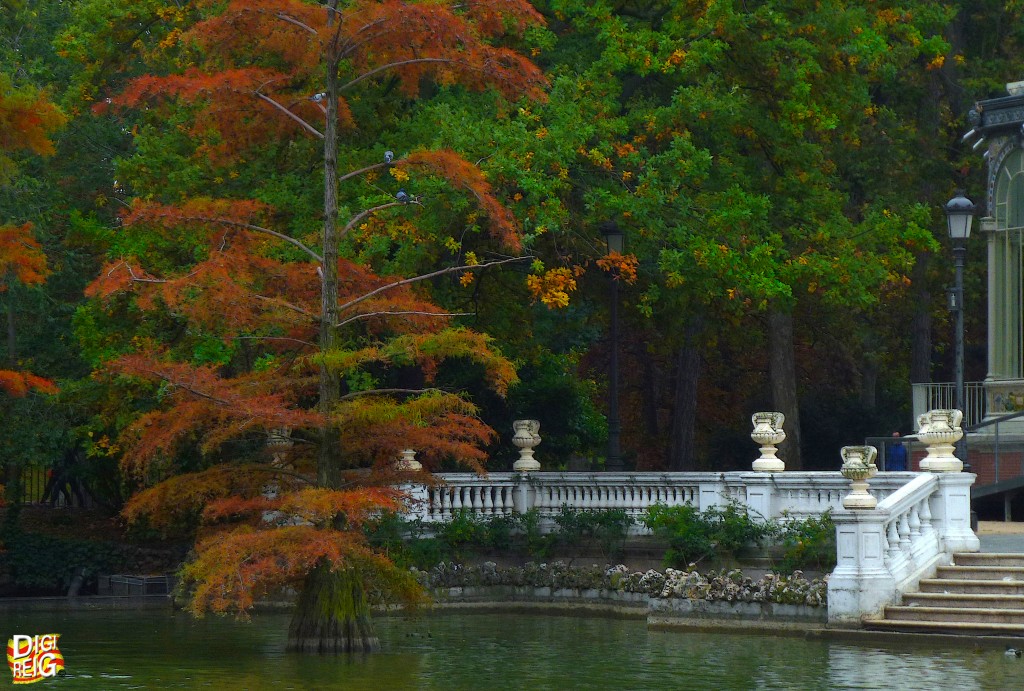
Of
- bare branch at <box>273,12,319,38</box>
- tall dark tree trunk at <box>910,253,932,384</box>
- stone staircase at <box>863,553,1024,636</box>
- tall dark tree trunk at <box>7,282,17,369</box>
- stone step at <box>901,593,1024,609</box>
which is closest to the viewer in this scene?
stone staircase at <box>863,553,1024,636</box>

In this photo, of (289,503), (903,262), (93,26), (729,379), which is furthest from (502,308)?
(729,379)

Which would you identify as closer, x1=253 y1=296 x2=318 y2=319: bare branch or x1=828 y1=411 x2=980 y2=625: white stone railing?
x1=253 y1=296 x2=318 y2=319: bare branch

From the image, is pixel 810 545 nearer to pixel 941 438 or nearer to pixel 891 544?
pixel 891 544

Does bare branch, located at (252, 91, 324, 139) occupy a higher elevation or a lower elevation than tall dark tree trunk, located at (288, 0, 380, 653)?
higher

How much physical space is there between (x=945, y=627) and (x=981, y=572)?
5.90ft

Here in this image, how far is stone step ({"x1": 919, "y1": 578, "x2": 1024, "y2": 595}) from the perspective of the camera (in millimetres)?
21298

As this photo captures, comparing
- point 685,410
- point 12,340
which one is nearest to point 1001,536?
point 685,410

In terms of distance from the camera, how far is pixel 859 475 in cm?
2180

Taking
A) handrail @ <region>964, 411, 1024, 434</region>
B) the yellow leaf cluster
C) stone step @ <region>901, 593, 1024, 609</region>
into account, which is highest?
the yellow leaf cluster

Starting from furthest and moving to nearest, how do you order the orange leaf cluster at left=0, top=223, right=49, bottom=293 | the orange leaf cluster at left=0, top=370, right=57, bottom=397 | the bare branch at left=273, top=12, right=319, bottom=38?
the orange leaf cluster at left=0, top=370, right=57, bottom=397
the orange leaf cluster at left=0, top=223, right=49, bottom=293
the bare branch at left=273, top=12, right=319, bottom=38

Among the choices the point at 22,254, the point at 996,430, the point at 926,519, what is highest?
the point at 22,254

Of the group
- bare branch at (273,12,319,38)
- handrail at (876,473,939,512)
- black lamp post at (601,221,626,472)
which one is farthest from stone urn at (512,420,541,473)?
bare branch at (273,12,319,38)

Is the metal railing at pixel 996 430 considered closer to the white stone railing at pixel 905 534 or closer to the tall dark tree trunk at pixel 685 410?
the white stone railing at pixel 905 534

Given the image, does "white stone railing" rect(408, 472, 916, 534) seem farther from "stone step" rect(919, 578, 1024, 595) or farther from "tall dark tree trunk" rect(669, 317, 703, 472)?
"tall dark tree trunk" rect(669, 317, 703, 472)
